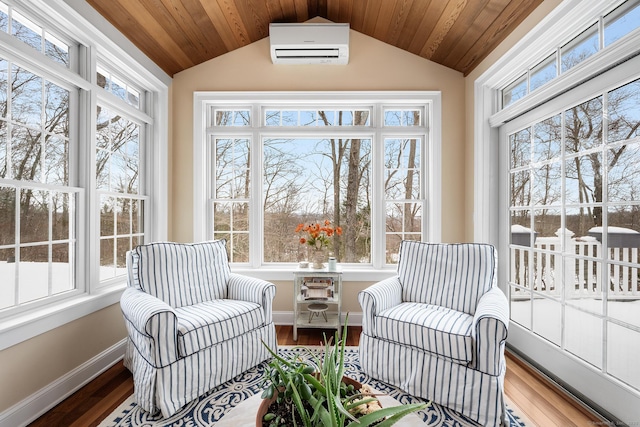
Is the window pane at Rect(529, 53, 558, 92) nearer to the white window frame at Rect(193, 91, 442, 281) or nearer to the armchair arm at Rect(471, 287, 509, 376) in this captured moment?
the white window frame at Rect(193, 91, 442, 281)

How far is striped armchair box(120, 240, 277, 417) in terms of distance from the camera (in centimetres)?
173

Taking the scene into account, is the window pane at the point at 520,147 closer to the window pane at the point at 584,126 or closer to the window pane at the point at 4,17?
the window pane at the point at 584,126

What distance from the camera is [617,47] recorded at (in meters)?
1.61

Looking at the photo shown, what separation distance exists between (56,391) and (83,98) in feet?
6.04

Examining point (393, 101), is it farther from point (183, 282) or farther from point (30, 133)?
point (30, 133)

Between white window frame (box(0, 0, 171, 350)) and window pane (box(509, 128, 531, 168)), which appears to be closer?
white window frame (box(0, 0, 171, 350))

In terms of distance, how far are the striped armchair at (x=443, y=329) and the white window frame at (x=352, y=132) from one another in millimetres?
756

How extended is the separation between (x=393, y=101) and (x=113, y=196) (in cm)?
265

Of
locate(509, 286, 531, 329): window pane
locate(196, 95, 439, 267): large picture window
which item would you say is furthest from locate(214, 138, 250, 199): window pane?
locate(509, 286, 531, 329): window pane

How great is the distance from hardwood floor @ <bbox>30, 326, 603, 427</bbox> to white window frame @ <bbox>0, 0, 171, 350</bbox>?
1.51ft

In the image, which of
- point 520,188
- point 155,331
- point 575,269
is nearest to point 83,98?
point 155,331

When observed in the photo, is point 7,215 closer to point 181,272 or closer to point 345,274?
point 181,272

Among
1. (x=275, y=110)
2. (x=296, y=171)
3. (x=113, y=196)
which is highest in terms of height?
(x=275, y=110)

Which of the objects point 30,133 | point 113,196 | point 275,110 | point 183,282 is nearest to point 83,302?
point 183,282
